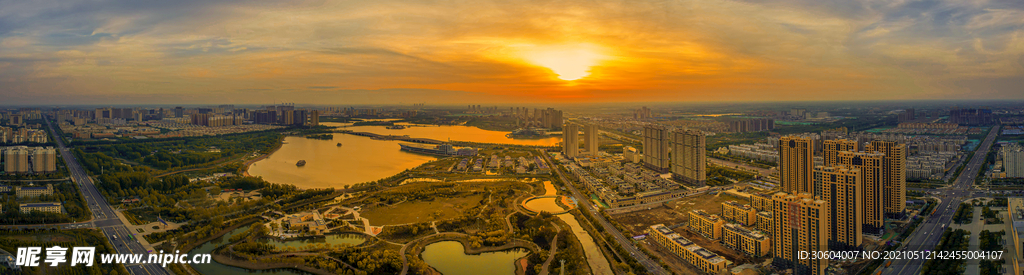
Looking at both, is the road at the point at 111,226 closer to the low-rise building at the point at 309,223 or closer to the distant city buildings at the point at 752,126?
the low-rise building at the point at 309,223

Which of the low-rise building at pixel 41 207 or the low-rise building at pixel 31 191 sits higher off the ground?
the low-rise building at pixel 31 191

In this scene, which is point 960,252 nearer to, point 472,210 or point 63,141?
point 472,210

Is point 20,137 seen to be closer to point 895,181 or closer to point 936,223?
point 895,181

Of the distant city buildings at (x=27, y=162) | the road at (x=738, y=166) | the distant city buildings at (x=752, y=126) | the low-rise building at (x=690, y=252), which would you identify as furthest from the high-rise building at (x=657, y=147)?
the distant city buildings at (x=27, y=162)

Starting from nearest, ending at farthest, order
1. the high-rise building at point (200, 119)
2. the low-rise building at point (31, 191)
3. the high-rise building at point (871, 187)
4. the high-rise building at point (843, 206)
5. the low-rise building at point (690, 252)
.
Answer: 1. the low-rise building at point (690, 252)
2. the high-rise building at point (843, 206)
3. the high-rise building at point (871, 187)
4. the low-rise building at point (31, 191)
5. the high-rise building at point (200, 119)

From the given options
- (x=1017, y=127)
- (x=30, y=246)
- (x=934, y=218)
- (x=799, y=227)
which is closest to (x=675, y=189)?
(x=934, y=218)

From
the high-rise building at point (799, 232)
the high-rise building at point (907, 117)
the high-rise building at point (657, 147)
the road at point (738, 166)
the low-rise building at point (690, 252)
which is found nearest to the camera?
the high-rise building at point (799, 232)

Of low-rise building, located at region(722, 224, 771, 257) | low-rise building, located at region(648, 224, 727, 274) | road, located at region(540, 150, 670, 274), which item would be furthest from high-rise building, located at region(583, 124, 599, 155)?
low-rise building, located at region(722, 224, 771, 257)

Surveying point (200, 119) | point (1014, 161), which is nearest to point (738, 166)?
point (1014, 161)
